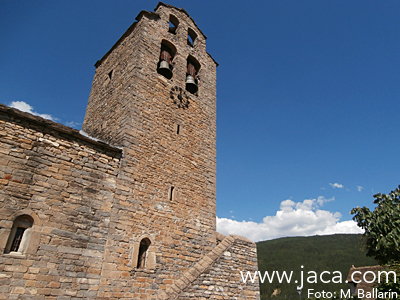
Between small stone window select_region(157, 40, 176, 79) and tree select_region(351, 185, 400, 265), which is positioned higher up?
small stone window select_region(157, 40, 176, 79)

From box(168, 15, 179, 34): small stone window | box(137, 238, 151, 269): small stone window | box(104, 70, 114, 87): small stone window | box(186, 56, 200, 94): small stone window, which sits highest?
box(168, 15, 179, 34): small stone window

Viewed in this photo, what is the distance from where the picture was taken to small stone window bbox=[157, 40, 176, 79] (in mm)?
10456

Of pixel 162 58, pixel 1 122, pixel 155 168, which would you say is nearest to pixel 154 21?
pixel 162 58

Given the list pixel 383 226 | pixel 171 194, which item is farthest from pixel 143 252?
pixel 383 226

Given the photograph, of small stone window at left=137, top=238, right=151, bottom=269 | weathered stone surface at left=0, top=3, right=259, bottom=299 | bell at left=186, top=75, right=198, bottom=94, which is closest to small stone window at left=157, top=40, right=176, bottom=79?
weathered stone surface at left=0, top=3, right=259, bottom=299

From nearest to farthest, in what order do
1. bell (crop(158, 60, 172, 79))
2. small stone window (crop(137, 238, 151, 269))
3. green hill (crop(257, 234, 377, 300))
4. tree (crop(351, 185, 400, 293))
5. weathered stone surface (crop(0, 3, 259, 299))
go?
weathered stone surface (crop(0, 3, 259, 299)) < small stone window (crop(137, 238, 151, 269)) < bell (crop(158, 60, 172, 79)) < tree (crop(351, 185, 400, 293)) < green hill (crop(257, 234, 377, 300))

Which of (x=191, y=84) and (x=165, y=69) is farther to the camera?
(x=191, y=84)

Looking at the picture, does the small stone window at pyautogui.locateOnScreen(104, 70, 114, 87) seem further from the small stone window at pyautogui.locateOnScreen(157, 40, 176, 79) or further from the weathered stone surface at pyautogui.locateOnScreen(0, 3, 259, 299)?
the small stone window at pyautogui.locateOnScreen(157, 40, 176, 79)

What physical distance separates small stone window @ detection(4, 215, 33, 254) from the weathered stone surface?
1.3 inches

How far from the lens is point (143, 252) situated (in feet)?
24.1

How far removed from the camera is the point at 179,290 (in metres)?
6.69

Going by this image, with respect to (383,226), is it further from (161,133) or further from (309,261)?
(309,261)

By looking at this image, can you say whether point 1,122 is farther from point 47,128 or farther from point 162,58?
point 162,58

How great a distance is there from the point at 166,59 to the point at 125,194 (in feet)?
19.9
